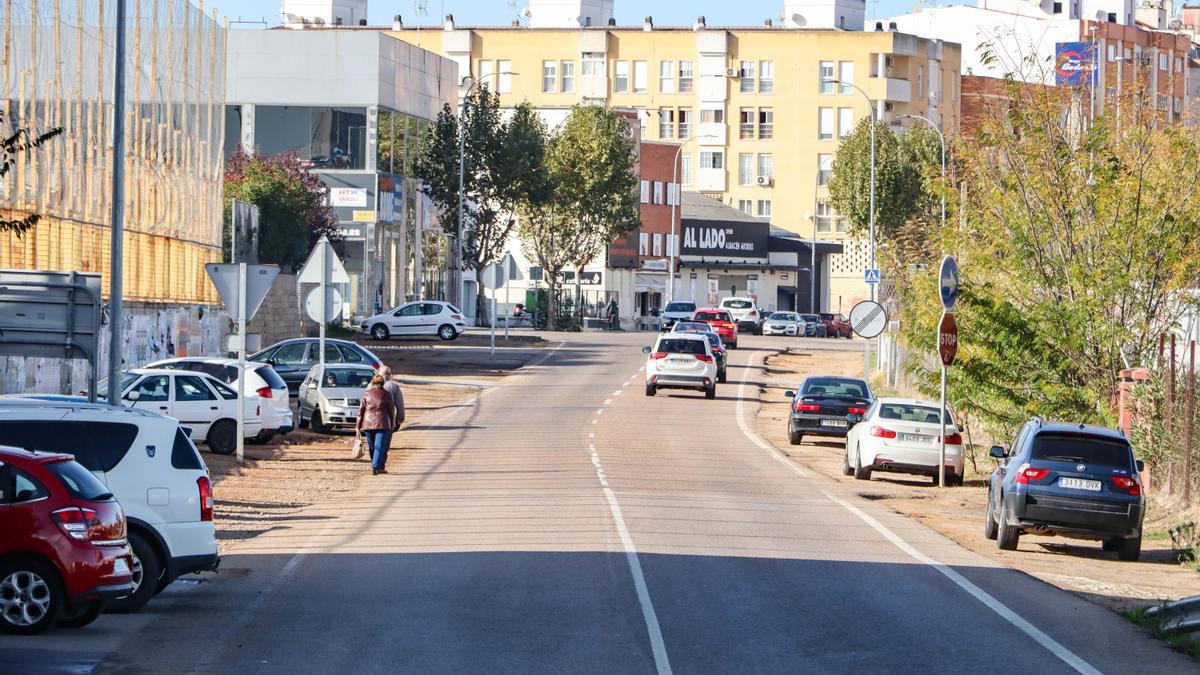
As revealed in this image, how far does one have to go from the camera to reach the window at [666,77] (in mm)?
119688

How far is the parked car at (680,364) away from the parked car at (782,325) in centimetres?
3972

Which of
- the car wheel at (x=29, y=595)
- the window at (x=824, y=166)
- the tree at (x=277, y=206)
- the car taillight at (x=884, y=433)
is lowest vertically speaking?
the car wheel at (x=29, y=595)

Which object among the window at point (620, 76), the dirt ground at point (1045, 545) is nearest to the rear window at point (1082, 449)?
the dirt ground at point (1045, 545)

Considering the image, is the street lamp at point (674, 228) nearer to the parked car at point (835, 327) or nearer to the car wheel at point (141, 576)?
the parked car at point (835, 327)

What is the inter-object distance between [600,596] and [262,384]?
1697 centimetres

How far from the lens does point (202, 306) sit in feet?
160

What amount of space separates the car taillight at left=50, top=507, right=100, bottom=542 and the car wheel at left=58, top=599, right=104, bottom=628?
0.70m

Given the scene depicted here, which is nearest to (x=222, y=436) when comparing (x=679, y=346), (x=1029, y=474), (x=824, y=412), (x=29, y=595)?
(x=824, y=412)

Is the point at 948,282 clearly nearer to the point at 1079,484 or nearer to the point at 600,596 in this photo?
the point at 1079,484

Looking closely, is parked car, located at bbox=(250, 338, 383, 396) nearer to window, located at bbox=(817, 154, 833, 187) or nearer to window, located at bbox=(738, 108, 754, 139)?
Answer: window, located at bbox=(817, 154, 833, 187)

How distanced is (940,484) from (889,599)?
13.4 m

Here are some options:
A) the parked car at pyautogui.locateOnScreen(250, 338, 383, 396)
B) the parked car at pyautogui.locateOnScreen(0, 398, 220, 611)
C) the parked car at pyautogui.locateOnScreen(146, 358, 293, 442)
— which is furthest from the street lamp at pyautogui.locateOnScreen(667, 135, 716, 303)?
the parked car at pyautogui.locateOnScreen(0, 398, 220, 611)

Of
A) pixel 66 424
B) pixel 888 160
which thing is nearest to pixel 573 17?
pixel 888 160

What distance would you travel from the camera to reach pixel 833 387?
35906 mm
